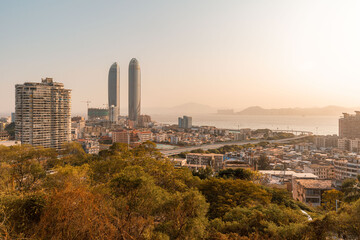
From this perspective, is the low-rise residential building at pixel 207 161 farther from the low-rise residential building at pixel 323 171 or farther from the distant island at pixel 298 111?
the distant island at pixel 298 111

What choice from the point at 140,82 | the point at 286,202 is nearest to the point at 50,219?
the point at 286,202

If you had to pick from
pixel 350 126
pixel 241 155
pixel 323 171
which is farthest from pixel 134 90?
pixel 323 171

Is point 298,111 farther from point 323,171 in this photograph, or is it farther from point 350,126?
point 323,171

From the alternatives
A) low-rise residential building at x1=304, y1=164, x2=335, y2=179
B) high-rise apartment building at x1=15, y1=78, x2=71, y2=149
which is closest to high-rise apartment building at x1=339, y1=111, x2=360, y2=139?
low-rise residential building at x1=304, y1=164, x2=335, y2=179

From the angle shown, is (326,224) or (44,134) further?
(44,134)

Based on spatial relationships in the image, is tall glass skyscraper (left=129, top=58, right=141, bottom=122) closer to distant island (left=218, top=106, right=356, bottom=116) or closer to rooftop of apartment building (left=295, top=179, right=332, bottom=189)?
distant island (left=218, top=106, right=356, bottom=116)

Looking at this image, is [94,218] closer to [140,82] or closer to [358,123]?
[358,123]

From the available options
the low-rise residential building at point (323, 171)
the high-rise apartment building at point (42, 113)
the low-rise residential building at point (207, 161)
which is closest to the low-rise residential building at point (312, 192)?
the low-rise residential building at point (323, 171)
